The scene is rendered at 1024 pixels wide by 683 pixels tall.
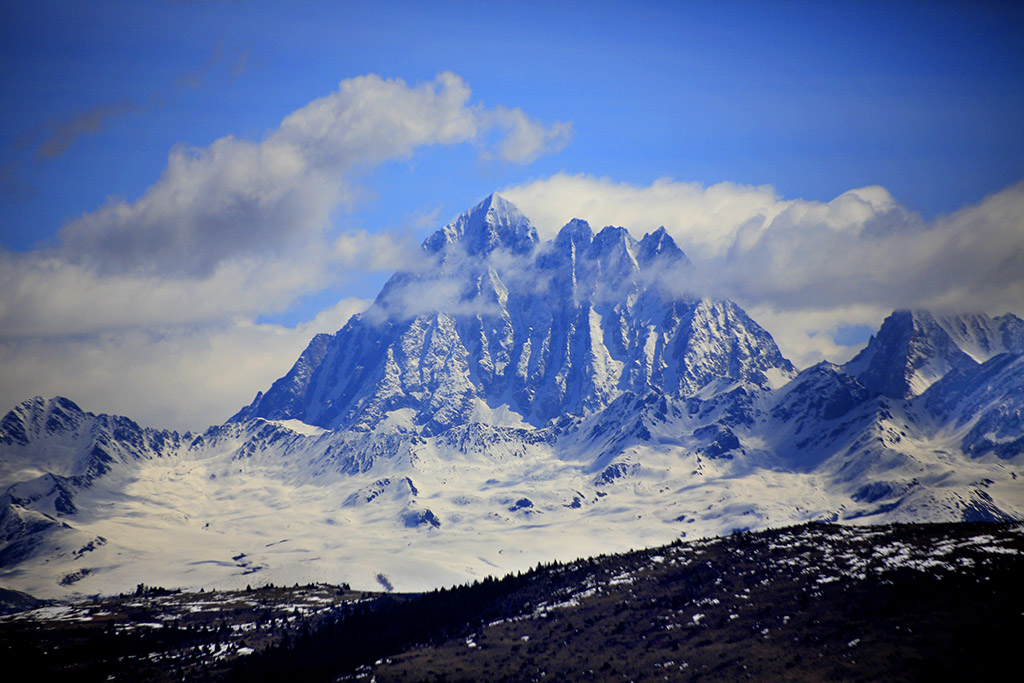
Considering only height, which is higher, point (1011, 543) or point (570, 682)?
point (1011, 543)

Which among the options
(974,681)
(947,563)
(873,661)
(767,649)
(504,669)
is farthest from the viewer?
(504,669)

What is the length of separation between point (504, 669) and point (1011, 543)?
98755mm

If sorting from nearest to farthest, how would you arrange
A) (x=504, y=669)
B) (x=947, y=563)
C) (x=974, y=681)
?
1. (x=974, y=681)
2. (x=947, y=563)
3. (x=504, y=669)

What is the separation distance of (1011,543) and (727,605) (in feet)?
177

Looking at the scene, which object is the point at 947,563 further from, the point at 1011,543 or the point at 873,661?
the point at 873,661

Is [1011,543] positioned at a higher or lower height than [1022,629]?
higher

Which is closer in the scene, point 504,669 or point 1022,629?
point 1022,629

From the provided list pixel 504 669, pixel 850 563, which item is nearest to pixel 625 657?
pixel 504 669

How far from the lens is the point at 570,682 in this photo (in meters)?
173

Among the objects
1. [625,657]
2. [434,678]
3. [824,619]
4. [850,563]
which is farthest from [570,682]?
[850,563]

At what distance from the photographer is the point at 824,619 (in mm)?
168375

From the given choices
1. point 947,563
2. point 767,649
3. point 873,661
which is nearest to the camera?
point 873,661

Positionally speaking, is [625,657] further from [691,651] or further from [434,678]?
[434,678]

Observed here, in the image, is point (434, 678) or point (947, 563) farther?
point (434, 678)
